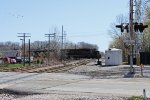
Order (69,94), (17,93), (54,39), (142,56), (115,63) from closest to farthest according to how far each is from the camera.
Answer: (69,94) < (17,93) < (115,63) < (142,56) < (54,39)

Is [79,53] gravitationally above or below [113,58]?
above

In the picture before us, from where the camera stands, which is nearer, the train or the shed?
the shed

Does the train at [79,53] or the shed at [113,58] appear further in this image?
the train at [79,53]

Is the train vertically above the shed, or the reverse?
the train

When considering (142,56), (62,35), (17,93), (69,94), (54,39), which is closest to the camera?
(69,94)

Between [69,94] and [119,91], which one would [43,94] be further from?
[119,91]

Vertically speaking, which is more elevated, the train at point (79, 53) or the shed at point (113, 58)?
the train at point (79, 53)

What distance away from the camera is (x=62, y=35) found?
5000 inches

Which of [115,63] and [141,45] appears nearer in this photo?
[115,63]

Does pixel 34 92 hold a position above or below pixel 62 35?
below

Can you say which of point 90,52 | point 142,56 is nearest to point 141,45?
point 90,52

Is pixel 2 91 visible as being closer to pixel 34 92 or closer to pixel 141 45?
pixel 34 92

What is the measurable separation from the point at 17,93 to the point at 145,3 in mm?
40259

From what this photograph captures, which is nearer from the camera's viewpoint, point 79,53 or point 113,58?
point 113,58
